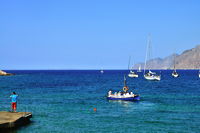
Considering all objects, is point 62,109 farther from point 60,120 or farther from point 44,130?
point 44,130

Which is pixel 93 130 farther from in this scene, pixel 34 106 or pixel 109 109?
pixel 34 106

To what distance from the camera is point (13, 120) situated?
32.4 metres

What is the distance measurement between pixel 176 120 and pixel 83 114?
12322 mm

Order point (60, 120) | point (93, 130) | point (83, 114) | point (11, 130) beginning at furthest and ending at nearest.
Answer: point (83, 114), point (60, 120), point (93, 130), point (11, 130)

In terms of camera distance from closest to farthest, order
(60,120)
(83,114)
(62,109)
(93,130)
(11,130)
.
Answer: (11,130), (93,130), (60,120), (83,114), (62,109)

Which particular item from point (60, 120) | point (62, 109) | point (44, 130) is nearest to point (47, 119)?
point (60, 120)

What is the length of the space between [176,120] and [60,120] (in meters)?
14.0

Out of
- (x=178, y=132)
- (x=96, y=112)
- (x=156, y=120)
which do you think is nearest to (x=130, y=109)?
(x=96, y=112)

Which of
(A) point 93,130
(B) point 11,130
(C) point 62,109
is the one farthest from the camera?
(C) point 62,109

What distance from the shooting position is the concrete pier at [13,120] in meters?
31.2

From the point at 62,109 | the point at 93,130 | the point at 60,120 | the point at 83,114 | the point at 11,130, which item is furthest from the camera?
the point at 62,109

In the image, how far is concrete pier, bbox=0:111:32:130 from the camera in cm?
3124

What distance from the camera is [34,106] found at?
5103 centimetres

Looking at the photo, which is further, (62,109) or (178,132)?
(62,109)
